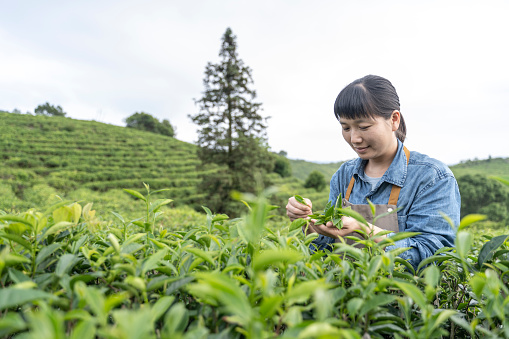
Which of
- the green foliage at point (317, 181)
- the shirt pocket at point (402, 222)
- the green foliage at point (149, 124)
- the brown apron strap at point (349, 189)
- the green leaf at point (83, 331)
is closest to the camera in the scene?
the green leaf at point (83, 331)

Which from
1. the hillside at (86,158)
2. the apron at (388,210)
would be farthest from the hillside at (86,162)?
the apron at (388,210)

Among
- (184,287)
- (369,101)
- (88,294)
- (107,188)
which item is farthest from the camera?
(107,188)

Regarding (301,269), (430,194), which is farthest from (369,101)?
(301,269)

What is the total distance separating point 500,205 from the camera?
65.4 ft

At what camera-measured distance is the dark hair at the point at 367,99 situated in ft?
4.76

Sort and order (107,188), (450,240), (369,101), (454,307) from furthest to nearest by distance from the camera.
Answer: (107,188), (369,101), (450,240), (454,307)

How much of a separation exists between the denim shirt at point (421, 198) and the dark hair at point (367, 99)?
24 cm

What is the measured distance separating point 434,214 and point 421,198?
11 cm

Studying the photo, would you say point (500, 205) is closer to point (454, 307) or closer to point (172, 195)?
point (172, 195)

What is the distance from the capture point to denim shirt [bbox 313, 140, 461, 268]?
1.20 meters

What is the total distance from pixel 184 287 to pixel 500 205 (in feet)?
82.7

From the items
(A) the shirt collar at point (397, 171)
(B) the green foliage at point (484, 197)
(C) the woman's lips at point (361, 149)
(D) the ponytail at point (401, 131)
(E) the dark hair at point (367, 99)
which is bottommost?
(B) the green foliage at point (484, 197)

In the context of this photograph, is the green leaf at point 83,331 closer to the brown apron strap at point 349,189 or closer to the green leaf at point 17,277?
the green leaf at point 17,277

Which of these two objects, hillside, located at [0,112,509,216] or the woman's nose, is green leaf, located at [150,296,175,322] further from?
hillside, located at [0,112,509,216]
